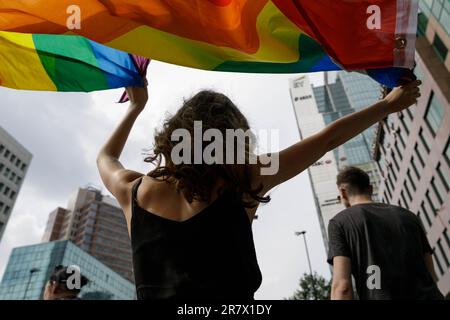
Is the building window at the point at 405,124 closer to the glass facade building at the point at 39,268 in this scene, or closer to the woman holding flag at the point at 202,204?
the woman holding flag at the point at 202,204

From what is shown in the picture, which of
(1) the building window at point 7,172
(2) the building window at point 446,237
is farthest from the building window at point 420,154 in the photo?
(1) the building window at point 7,172

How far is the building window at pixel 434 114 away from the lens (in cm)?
2506

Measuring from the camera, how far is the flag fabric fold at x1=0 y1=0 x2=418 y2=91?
7.79 feet

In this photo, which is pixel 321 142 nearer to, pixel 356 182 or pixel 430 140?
pixel 356 182

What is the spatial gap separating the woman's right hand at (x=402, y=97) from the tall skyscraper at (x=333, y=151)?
80021 mm

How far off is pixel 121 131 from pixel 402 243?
243 centimetres

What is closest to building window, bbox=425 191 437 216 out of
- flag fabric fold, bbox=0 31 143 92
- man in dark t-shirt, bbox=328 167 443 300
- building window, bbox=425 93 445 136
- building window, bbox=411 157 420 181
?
building window, bbox=411 157 420 181

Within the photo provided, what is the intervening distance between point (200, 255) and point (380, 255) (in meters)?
2.13

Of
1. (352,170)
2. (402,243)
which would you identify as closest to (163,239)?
(402,243)

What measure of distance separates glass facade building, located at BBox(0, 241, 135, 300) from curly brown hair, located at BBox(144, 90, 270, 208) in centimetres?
8523

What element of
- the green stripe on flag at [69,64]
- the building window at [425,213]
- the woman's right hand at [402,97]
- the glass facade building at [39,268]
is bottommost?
the woman's right hand at [402,97]

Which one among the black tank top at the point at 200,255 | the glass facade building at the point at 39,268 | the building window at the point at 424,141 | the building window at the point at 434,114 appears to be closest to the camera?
the black tank top at the point at 200,255

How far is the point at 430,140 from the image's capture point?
89.2 ft

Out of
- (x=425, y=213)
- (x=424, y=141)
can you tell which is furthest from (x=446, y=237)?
(x=424, y=141)
